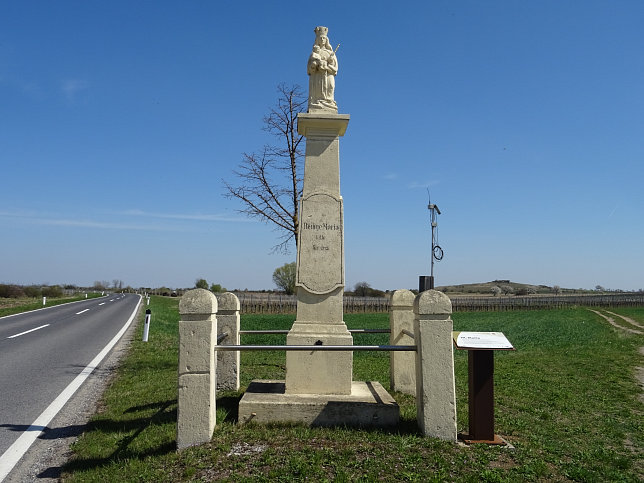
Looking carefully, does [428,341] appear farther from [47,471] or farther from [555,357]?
[555,357]

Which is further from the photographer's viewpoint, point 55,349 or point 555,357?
point 555,357

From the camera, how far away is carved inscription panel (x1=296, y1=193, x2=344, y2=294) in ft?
20.0

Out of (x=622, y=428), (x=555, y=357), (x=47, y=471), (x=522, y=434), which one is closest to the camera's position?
(x=47, y=471)

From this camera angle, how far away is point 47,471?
4.37 metres

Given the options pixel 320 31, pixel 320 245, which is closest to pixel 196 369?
pixel 320 245

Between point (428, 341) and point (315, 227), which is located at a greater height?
point (315, 227)

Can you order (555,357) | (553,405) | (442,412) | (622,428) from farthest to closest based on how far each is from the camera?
(555,357), (553,405), (622,428), (442,412)

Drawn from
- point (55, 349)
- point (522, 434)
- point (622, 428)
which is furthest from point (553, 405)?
point (55, 349)

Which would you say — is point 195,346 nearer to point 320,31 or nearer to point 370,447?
point 370,447

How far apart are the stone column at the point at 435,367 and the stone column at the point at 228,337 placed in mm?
3284

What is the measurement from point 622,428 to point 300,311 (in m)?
4.46

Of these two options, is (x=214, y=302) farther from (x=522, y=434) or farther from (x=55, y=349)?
(x=55, y=349)

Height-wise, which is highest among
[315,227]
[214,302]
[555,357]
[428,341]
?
[315,227]

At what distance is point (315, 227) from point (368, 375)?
4.29 metres
